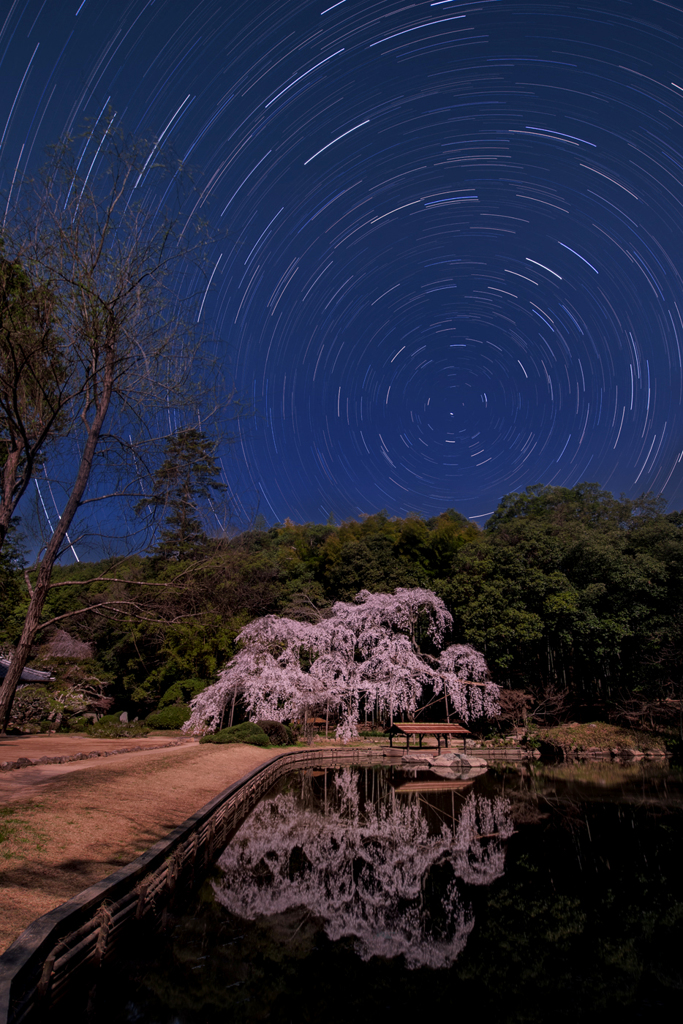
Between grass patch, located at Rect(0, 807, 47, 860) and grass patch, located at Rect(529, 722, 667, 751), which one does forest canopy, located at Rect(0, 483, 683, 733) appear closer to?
grass patch, located at Rect(529, 722, 667, 751)

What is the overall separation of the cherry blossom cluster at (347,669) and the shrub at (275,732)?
5.28 feet

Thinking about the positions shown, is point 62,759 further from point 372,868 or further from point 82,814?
point 372,868

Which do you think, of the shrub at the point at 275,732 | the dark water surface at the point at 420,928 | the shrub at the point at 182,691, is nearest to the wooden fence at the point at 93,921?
the dark water surface at the point at 420,928

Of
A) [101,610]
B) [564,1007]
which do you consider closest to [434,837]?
[564,1007]

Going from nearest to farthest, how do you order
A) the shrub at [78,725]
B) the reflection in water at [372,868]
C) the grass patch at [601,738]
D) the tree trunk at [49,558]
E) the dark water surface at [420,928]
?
the dark water surface at [420,928], the tree trunk at [49,558], the reflection in water at [372,868], the grass patch at [601,738], the shrub at [78,725]

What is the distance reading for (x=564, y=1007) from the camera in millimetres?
5223

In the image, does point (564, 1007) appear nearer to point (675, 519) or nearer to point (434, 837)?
point (434, 837)

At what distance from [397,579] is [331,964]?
1135 inches

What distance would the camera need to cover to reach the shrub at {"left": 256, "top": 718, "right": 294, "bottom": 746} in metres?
22.8

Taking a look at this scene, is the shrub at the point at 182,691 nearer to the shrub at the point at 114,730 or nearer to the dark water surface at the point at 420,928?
the shrub at the point at 114,730

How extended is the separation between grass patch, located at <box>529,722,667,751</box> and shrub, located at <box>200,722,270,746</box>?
14336 millimetres

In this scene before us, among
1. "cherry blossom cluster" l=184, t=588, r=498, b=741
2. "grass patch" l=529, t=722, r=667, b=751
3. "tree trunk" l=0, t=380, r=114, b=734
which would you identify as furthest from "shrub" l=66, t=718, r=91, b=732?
"grass patch" l=529, t=722, r=667, b=751

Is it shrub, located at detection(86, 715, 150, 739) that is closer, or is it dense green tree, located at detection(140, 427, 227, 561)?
dense green tree, located at detection(140, 427, 227, 561)

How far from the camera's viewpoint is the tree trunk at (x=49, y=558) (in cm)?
631
